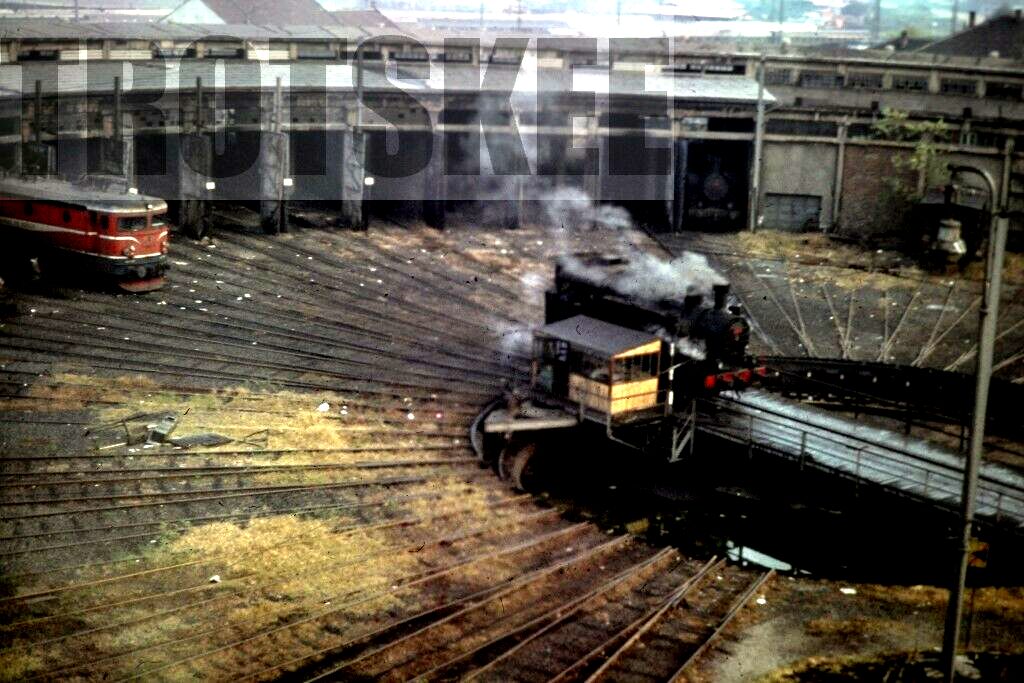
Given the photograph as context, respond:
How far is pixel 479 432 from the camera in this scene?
22500 mm

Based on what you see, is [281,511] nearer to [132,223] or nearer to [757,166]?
[132,223]

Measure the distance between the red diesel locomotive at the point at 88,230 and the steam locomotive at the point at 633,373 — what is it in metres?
9.68

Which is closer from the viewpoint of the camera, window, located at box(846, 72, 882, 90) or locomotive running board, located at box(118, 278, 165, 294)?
locomotive running board, located at box(118, 278, 165, 294)

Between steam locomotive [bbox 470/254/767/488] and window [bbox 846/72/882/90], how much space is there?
21156 mm

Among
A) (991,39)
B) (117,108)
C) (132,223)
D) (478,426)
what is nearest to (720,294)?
(478,426)

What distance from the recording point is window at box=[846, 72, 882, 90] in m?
41.7

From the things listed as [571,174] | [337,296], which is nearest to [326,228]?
[337,296]

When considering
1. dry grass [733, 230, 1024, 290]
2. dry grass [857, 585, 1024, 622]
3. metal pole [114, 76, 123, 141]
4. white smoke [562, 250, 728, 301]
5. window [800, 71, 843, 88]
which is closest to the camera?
dry grass [857, 585, 1024, 622]

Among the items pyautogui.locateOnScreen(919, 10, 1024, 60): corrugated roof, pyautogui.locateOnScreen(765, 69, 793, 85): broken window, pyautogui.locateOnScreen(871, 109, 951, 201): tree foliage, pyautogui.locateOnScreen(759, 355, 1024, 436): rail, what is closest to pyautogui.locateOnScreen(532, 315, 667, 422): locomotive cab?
pyautogui.locateOnScreen(759, 355, 1024, 436): rail

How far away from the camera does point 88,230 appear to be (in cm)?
2691

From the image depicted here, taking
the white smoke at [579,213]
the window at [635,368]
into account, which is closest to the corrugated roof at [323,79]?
the white smoke at [579,213]

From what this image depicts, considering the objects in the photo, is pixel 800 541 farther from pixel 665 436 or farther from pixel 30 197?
pixel 30 197

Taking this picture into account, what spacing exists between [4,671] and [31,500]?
4868 mm

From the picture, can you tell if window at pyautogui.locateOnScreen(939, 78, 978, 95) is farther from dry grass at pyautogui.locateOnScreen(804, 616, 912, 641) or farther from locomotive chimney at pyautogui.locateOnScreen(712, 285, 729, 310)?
dry grass at pyautogui.locateOnScreen(804, 616, 912, 641)
